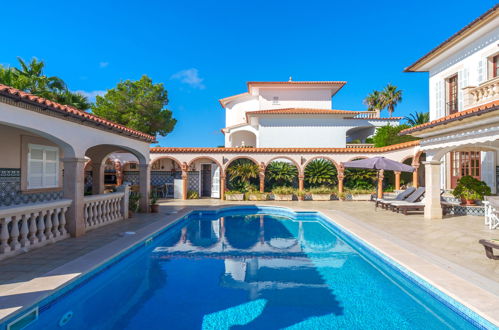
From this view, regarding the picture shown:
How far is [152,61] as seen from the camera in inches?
1125

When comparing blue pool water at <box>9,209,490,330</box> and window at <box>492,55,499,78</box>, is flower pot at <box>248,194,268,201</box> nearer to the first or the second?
blue pool water at <box>9,209,490,330</box>

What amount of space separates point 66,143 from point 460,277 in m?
9.46

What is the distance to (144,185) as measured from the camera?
1230 cm

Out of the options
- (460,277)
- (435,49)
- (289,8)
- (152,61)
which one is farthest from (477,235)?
(152,61)

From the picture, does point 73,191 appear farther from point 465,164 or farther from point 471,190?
point 465,164

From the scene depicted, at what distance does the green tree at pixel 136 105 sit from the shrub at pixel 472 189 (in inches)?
1139

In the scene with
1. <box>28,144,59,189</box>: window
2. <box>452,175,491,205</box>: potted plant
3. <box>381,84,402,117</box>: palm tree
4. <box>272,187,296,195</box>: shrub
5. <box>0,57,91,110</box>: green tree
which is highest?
<box>381,84,402,117</box>: palm tree

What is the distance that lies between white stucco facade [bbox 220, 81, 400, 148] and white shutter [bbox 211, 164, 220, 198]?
19.5 feet

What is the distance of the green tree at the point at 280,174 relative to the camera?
771 inches

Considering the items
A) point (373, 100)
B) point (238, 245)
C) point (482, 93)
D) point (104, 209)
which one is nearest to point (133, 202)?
point (104, 209)

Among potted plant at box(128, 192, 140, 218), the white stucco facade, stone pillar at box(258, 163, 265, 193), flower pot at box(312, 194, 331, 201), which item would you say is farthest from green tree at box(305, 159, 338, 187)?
potted plant at box(128, 192, 140, 218)

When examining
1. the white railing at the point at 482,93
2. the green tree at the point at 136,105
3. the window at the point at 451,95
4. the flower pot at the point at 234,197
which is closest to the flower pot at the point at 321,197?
the flower pot at the point at 234,197

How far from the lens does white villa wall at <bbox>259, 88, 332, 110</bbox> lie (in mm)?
28469

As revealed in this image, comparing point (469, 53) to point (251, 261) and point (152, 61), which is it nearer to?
point (251, 261)
